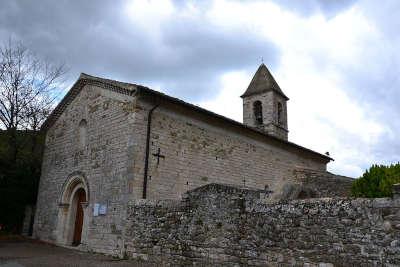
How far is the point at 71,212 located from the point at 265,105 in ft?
51.9

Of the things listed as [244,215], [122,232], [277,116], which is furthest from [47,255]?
[277,116]

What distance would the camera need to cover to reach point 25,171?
60.7 ft

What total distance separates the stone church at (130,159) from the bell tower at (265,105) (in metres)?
6.39

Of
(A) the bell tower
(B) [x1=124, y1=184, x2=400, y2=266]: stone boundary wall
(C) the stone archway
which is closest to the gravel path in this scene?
(C) the stone archway

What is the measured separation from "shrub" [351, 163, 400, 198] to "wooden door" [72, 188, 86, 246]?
10700 mm

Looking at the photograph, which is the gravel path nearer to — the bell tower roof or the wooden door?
the wooden door

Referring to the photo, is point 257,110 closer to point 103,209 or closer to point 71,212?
point 71,212

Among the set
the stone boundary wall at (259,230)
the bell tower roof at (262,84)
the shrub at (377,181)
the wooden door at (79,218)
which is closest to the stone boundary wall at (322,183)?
the shrub at (377,181)

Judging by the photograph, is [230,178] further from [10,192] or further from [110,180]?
[10,192]

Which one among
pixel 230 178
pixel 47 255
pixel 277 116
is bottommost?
pixel 47 255

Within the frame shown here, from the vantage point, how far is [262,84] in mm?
27109

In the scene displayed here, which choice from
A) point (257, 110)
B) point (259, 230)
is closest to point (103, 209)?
point (259, 230)

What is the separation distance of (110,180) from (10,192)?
307 inches

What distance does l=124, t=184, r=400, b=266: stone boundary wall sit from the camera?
18.9 feet
